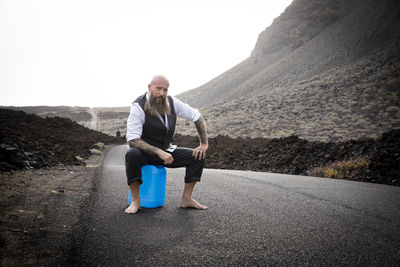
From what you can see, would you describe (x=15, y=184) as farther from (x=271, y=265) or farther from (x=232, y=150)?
(x=232, y=150)

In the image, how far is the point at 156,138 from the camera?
3789 mm

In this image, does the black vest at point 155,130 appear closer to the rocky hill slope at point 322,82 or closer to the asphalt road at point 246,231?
the asphalt road at point 246,231

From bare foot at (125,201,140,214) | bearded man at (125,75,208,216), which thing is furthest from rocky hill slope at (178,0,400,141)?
bare foot at (125,201,140,214)

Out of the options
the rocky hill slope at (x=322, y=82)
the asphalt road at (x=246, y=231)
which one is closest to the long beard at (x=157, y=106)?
the asphalt road at (x=246, y=231)

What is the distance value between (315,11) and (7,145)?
90589mm

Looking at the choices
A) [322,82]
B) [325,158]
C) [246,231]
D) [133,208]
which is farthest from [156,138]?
[322,82]

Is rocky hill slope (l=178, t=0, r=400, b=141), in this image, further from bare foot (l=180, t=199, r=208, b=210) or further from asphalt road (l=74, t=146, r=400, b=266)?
bare foot (l=180, t=199, r=208, b=210)

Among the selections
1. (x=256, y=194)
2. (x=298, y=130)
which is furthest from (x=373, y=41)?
(x=256, y=194)

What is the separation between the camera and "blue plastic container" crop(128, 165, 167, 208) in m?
3.71

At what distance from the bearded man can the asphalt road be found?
16.7 inches

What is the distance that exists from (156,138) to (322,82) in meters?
38.6

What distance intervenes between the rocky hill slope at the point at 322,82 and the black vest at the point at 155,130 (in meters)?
20.1

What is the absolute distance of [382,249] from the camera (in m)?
2.49

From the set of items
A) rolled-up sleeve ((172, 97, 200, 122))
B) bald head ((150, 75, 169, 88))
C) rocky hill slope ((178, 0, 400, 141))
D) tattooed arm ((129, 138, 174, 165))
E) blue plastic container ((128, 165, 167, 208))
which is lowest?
blue plastic container ((128, 165, 167, 208))
